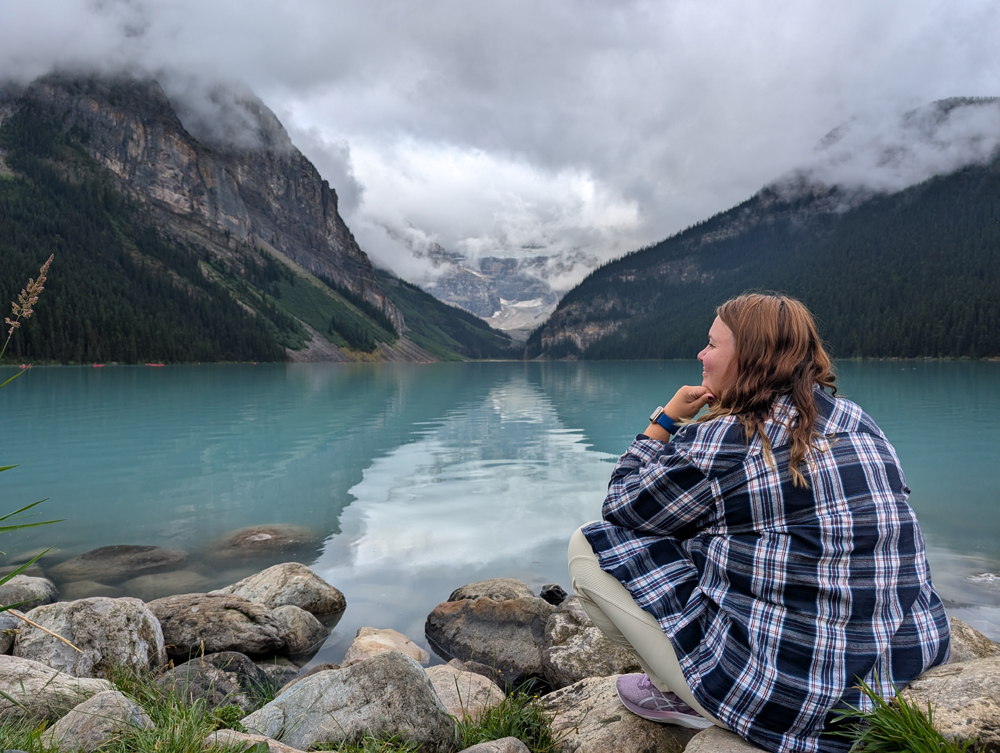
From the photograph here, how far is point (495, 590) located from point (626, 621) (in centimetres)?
459

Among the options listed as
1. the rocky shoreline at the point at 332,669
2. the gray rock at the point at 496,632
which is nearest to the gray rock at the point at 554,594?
the rocky shoreline at the point at 332,669

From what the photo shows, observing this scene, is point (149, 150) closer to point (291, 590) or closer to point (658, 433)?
point (291, 590)

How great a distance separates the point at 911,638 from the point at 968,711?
297 millimetres

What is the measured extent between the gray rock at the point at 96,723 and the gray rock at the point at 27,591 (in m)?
4.53

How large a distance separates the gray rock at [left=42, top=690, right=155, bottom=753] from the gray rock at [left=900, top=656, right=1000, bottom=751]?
11.2 feet

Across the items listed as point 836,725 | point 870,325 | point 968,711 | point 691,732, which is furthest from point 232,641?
point 870,325

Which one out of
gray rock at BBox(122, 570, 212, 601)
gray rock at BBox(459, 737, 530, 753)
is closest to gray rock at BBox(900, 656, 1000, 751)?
gray rock at BBox(459, 737, 530, 753)

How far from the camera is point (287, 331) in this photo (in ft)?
512

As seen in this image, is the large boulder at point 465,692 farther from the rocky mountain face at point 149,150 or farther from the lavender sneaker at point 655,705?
the rocky mountain face at point 149,150

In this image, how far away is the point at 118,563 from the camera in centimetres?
864

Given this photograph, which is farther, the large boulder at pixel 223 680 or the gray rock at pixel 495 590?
the gray rock at pixel 495 590

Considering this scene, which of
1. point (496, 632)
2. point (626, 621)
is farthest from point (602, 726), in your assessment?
point (496, 632)

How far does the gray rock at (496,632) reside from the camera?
18.4 ft

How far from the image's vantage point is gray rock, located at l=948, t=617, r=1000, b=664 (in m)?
4.12
